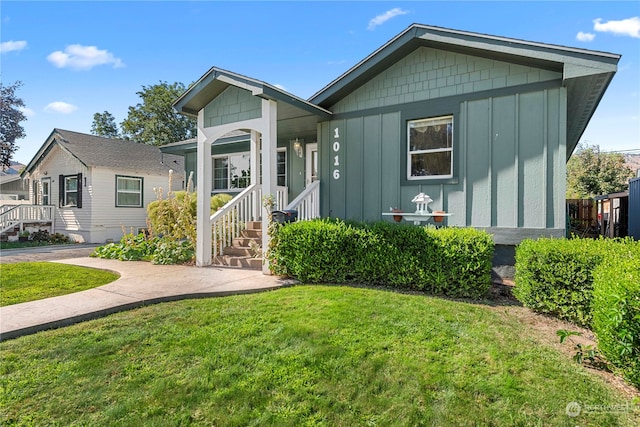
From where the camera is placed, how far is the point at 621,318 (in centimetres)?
238

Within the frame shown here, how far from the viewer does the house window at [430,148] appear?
6.35 m

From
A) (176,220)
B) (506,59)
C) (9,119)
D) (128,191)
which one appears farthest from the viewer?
(9,119)

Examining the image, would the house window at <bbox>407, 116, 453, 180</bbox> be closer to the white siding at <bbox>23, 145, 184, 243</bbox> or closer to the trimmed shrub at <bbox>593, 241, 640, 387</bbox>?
the trimmed shrub at <bbox>593, 241, 640, 387</bbox>

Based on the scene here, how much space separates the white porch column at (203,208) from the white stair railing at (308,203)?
1805 mm

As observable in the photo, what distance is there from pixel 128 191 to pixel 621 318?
1736 cm

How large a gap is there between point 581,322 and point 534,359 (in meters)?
1.31

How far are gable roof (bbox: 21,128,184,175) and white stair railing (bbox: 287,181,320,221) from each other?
9815mm

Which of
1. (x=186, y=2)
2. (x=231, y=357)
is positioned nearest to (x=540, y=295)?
(x=231, y=357)

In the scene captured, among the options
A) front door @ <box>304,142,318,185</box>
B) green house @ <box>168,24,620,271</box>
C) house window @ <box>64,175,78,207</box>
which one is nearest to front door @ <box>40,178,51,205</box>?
house window @ <box>64,175,78,207</box>

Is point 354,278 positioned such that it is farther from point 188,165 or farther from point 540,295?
point 188,165

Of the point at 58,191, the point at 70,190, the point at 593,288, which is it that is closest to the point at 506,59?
the point at 593,288

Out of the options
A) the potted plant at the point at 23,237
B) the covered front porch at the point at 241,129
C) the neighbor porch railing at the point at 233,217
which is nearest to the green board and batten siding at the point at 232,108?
the covered front porch at the point at 241,129

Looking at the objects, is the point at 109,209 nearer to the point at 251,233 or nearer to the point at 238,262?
the point at 251,233

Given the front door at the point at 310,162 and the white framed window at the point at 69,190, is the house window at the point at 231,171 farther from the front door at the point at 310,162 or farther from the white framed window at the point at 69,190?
the white framed window at the point at 69,190
